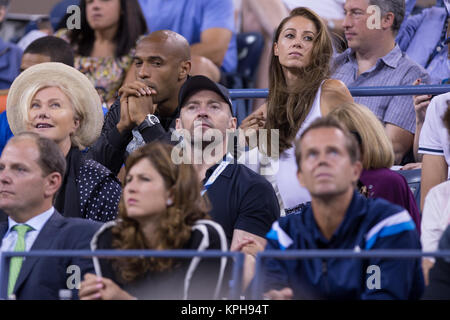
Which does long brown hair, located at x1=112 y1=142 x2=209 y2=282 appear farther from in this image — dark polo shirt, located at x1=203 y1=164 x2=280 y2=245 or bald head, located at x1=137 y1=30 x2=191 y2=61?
bald head, located at x1=137 y1=30 x2=191 y2=61

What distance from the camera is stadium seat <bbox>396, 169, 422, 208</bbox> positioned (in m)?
4.59

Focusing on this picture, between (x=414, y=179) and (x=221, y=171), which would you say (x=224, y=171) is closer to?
(x=221, y=171)

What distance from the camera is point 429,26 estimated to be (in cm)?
563

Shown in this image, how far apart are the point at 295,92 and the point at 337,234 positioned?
137cm

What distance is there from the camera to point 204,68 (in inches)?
223

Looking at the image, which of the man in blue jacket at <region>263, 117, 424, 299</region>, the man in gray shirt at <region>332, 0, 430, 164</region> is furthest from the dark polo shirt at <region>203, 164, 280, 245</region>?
the man in gray shirt at <region>332, 0, 430, 164</region>

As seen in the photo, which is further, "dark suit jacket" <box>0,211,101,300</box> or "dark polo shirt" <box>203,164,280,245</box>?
"dark polo shirt" <box>203,164,280,245</box>

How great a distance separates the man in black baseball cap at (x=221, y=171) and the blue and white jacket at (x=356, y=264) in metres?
0.65

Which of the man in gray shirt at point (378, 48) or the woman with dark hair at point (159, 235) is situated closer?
the woman with dark hair at point (159, 235)

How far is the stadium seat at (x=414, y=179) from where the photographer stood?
4.59 m

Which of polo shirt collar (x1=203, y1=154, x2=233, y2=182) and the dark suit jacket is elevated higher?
polo shirt collar (x1=203, y1=154, x2=233, y2=182)

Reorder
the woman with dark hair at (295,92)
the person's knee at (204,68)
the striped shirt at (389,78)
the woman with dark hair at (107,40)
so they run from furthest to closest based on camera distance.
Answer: the woman with dark hair at (107,40) < the person's knee at (204,68) < the striped shirt at (389,78) < the woman with dark hair at (295,92)

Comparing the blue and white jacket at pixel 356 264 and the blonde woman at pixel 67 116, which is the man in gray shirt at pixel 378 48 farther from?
the blue and white jacket at pixel 356 264

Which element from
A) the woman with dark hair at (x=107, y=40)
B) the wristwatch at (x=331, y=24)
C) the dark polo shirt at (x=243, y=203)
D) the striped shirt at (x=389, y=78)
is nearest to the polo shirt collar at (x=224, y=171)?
the dark polo shirt at (x=243, y=203)
